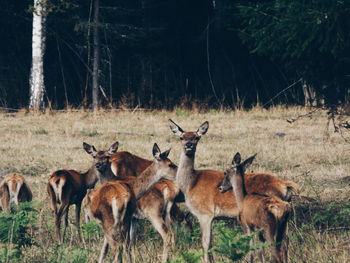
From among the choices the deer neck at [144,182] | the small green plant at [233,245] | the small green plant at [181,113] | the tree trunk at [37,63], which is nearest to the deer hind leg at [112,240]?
the deer neck at [144,182]

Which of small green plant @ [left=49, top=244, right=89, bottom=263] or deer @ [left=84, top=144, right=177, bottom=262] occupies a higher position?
deer @ [left=84, top=144, right=177, bottom=262]

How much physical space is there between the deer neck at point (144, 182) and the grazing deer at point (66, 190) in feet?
3.72

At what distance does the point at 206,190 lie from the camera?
368 inches

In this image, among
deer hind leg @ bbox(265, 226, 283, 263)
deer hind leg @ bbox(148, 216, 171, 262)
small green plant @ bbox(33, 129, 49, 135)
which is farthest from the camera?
small green plant @ bbox(33, 129, 49, 135)

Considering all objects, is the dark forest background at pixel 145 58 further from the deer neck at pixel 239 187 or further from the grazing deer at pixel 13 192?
the deer neck at pixel 239 187

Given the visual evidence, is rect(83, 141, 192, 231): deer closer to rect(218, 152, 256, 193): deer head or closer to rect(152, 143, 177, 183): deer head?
rect(152, 143, 177, 183): deer head

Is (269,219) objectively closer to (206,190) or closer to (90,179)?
(206,190)

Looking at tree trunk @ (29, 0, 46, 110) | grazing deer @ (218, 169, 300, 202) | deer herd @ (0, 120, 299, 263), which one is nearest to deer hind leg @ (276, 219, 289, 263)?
deer herd @ (0, 120, 299, 263)

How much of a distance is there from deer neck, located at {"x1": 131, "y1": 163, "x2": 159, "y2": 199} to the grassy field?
0.57 m

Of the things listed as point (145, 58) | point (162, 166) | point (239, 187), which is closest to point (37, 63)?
point (145, 58)

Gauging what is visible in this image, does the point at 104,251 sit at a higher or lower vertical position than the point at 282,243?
lower

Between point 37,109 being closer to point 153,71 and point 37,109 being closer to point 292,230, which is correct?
point 153,71

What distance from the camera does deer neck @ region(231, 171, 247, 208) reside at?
27.2 feet

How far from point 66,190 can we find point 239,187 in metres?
2.67
